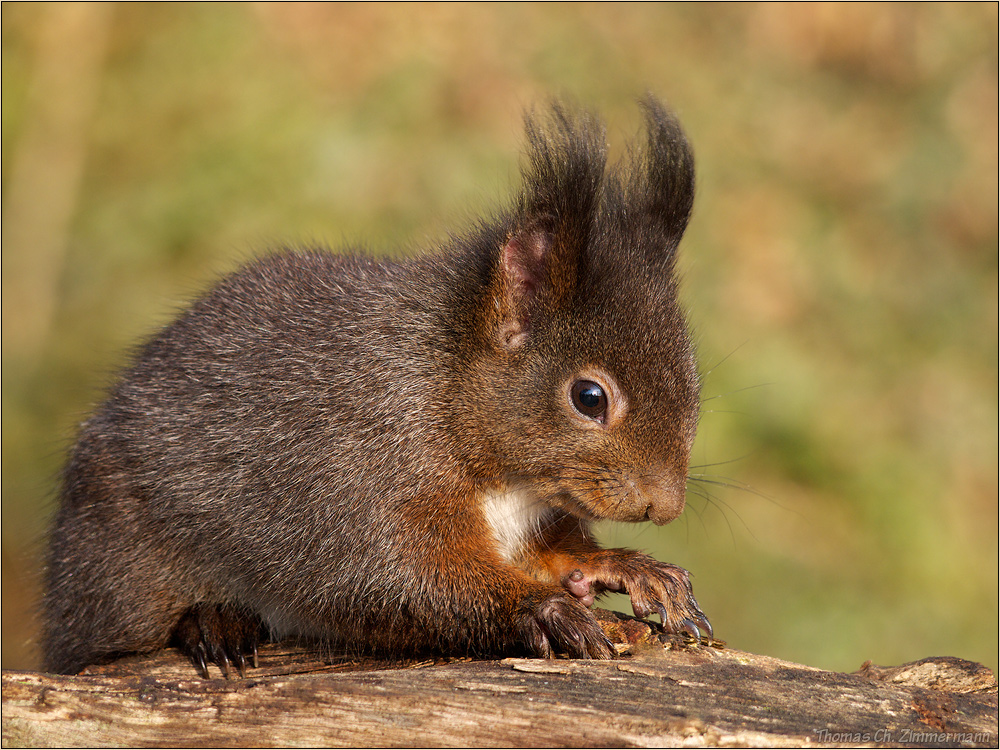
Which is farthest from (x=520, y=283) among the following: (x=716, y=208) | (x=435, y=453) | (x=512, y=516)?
(x=716, y=208)

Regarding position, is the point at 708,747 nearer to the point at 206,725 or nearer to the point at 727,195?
the point at 206,725

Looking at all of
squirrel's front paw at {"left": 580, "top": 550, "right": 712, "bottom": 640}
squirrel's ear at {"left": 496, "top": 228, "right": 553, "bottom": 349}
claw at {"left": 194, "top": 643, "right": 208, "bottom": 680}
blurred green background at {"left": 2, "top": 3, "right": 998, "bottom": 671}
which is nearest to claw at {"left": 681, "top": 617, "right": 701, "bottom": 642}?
squirrel's front paw at {"left": 580, "top": 550, "right": 712, "bottom": 640}

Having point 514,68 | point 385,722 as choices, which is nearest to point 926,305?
point 514,68

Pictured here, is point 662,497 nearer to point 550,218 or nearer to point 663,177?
point 550,218

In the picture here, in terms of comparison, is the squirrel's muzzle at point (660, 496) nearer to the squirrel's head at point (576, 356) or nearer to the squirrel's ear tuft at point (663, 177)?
the squirrel's head at point (576, 356)

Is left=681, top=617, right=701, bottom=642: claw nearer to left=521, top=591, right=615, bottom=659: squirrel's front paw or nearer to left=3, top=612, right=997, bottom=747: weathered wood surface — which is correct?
left=3, top=612, right=997, bottom=747: weathered wood surface

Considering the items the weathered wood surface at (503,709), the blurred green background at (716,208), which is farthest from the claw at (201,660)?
the blurred green background at (716,208)

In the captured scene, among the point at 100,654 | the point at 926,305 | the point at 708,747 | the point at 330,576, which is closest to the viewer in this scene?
the point at 708,747

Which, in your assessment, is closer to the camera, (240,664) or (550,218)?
(550,218)
